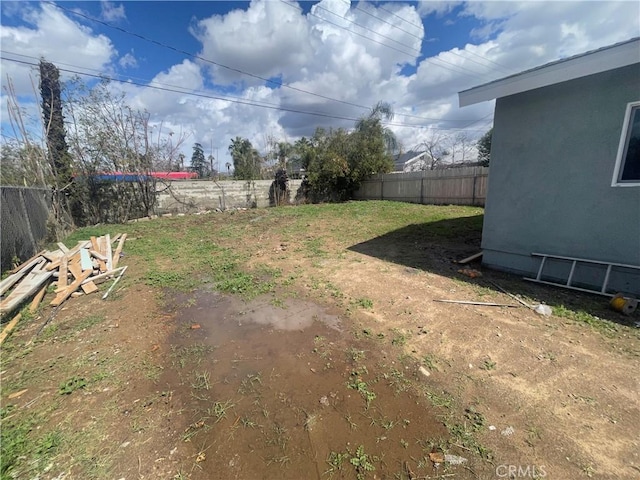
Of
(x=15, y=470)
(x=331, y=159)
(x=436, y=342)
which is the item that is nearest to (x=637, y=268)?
(x=436, y=342)

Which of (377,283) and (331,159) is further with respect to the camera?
(331,159)

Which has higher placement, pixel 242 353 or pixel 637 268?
pixel 637 268

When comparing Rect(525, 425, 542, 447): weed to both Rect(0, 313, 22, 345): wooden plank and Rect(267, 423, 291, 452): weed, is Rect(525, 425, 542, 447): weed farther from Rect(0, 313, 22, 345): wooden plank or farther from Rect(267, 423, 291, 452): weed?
Rect(0, 313, 22, 345): wooden plank

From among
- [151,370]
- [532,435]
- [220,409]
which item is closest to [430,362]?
[532,435]

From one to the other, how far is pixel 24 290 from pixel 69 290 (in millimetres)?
476

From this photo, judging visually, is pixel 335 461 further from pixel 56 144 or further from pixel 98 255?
pixel 56 144

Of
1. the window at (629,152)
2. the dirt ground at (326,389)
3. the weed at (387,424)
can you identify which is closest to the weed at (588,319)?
the dirt ground at (326,389)

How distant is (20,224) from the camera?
5.58 metres

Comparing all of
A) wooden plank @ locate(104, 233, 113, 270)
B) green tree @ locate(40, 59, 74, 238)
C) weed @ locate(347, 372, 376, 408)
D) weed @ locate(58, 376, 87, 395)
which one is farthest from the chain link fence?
weed @ locate(347, 372, 376, 408)

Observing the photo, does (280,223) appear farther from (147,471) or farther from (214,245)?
(147,471)

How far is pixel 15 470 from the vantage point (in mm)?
1652

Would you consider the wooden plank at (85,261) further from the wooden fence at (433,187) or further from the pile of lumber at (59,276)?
the wooden fence at (433,187)

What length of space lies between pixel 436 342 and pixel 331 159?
44.1 ft

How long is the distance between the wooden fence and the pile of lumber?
459 inches
